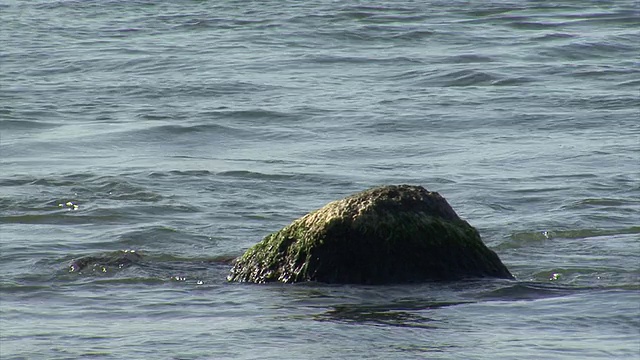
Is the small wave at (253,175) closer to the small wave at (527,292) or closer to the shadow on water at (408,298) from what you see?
the shadow on water at (408,298)

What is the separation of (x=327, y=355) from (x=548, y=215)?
452cm

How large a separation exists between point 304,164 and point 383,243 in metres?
4.93

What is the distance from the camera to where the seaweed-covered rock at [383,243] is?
23.3 feet

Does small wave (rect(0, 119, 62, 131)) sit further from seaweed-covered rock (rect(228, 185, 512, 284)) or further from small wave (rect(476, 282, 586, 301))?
small wave (rect(476, 282, 586, 301))

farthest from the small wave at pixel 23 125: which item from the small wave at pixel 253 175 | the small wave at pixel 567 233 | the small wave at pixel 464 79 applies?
the small wave at pixel 567 233

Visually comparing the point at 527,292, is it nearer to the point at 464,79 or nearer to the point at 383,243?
the point at 383,243

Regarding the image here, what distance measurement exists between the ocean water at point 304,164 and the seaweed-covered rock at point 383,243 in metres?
0.16

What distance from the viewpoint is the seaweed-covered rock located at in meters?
7.11

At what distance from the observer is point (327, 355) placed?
568cm

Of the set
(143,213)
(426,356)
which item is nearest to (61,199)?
(143,213)

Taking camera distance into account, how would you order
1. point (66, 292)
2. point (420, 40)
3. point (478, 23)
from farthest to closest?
point (478, 23), point (420, 40), point (66, 292)

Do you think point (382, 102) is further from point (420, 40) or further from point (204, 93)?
point (420, 40)

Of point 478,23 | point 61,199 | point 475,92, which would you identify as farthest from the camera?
point 478,23

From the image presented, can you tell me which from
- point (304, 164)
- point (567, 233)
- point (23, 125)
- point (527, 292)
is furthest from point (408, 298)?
point (23, 125)
